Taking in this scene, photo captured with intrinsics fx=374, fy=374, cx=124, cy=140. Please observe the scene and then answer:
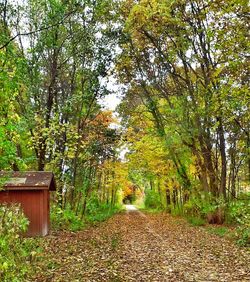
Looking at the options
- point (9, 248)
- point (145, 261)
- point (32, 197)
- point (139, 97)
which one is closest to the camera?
point (9, 248)

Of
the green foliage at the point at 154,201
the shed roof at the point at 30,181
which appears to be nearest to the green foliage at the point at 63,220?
the shed roof at the point at 30,181

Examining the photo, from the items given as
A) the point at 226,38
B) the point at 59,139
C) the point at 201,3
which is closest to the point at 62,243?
the point at 59,139

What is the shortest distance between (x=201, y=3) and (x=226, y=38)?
5270 mm

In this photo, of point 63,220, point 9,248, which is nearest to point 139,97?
point 63,220

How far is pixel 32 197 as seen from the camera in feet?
58.0

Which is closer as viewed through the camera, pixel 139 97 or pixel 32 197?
pixel 32 197

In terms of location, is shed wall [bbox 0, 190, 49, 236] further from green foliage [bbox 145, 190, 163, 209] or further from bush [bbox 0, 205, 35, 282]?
green foliage [bbox 145, 190, 163, 209]

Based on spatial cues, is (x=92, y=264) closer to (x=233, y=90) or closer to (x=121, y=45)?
(x=233, y=90)

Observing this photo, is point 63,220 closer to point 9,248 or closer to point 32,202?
point 32,202

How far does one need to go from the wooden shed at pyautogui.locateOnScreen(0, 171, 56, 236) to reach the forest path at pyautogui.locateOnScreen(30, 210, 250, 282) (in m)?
3.29

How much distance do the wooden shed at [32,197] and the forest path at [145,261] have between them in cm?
329

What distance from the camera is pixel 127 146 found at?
28578mm

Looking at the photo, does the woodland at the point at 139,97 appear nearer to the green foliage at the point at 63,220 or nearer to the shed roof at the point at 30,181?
the green foliage at the point at 63,220

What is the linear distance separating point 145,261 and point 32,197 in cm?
932
